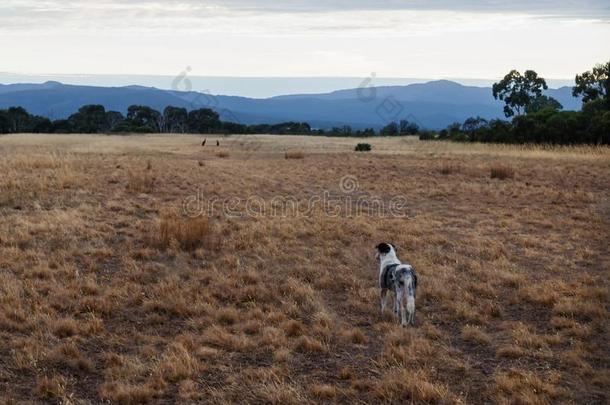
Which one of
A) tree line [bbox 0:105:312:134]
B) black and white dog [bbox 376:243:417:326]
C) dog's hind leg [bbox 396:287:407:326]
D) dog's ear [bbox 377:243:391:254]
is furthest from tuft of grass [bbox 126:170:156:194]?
tree line [bbox 0:105:312:134]

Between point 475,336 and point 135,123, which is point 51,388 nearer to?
point 475,336

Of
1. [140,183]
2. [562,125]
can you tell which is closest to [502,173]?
[140,183]

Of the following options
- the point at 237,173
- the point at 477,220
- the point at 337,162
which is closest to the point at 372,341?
the point at 477,220

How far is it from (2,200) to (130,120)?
75740mm

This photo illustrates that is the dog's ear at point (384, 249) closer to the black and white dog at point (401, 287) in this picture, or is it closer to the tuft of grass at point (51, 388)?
the black and white dog at point (401, 287)

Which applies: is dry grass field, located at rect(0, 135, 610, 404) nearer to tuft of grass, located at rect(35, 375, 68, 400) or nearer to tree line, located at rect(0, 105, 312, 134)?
tuft of grass, located at rect(35, 375, 68, 400)

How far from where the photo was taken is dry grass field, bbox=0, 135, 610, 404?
598 centimetres

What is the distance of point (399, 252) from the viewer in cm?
1172

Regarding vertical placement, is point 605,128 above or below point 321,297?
above

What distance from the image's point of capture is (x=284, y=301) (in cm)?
851

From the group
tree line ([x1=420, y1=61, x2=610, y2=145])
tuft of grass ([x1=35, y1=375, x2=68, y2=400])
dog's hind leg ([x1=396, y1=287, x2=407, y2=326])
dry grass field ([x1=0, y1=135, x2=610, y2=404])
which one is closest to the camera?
tuft of grass ([x1=35, y1=375, x2=68, y2=400])

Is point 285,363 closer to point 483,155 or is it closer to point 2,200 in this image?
point 2,200

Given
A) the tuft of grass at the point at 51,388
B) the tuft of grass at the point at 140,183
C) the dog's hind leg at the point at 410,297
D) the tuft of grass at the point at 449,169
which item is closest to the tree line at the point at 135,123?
the tuft of grass at the point at 449,169

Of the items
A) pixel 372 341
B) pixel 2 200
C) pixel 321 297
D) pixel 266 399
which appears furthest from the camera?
pixel 2 200
